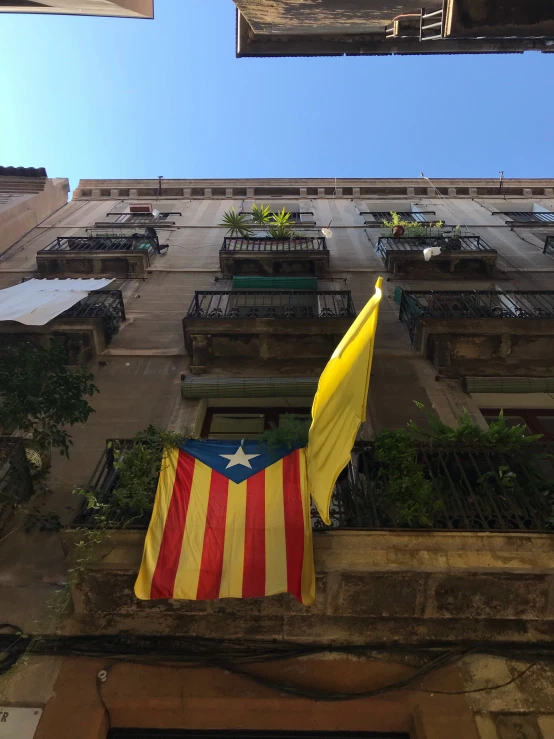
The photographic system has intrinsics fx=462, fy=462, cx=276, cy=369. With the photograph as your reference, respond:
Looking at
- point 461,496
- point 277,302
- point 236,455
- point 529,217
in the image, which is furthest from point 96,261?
point 529,217

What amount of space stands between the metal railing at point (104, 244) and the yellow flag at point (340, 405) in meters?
11.7

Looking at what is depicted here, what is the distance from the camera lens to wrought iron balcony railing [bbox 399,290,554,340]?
420 inches

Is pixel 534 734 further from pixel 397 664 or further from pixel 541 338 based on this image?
pixel 541 338

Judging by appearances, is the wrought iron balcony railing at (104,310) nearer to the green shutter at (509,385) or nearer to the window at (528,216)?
the green shutter at (509,385)

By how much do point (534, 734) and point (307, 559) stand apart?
2718mm

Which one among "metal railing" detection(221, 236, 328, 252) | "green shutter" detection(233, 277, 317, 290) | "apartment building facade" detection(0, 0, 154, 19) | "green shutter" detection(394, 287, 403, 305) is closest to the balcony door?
"green shutter" detection(394, 287, 403, 305)

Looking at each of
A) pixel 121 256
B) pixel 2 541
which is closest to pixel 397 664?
pixel 2 541

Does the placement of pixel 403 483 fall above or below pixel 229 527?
above

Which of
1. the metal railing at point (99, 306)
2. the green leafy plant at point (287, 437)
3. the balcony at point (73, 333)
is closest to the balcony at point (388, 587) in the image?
the green leafy plant at point (287, 437)

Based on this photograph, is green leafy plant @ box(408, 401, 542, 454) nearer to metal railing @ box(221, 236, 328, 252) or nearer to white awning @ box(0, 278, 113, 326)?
white awning @ box(0, 278, 113, 326)

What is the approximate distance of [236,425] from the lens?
29.7ft

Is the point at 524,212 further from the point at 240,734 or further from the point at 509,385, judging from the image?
the point at 240,734

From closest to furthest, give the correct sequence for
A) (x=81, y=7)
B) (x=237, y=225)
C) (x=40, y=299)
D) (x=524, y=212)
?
(x=40, y=299)
(x=81, y=7)
(x=237, y=225)
(x=524, y=212)

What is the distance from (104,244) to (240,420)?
32.9 ft
